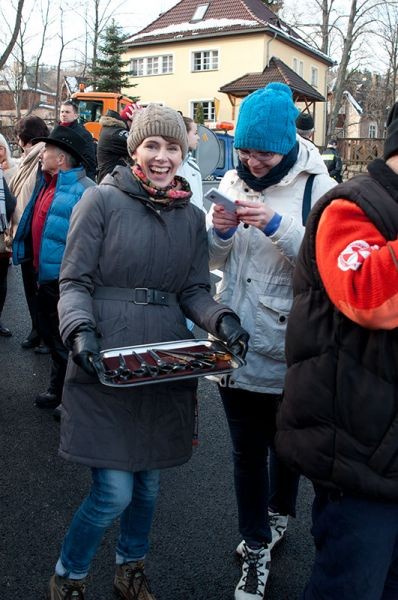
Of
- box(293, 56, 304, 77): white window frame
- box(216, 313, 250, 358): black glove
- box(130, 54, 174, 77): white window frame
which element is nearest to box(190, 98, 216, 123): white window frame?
box(130, 54, 174, 77): white window frame

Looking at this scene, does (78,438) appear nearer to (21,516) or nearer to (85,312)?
(85,312)

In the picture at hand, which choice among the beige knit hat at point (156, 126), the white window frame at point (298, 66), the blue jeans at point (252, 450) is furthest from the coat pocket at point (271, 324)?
the white window frame at point (298, 66)

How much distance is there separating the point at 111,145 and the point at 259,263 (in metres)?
2.62

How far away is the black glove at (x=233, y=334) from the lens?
2.15 meters

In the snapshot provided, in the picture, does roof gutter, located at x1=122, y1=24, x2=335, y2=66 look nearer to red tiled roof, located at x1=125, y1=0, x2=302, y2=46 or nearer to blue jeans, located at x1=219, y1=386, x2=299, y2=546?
red tiled roof, located at x1=125, y1=0, x2=302, y2=46

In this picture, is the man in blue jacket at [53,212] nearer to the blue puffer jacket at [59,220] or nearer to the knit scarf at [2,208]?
the blue puffer jacket at [59,220]

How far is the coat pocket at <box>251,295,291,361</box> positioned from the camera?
8.02 ft

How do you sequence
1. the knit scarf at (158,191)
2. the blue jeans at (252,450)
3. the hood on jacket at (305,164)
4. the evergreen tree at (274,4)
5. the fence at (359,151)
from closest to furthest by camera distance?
the knit scarf at (158,191) → the hood on jacket at (305,164) → the blue jeans at (252,450) → the fence at (359,151) → the evergreen tree at (274,4)

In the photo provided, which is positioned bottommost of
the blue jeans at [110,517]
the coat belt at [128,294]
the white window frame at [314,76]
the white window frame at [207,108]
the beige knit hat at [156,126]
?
the blue jeans at [110,517]

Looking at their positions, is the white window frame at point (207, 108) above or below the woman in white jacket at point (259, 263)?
above

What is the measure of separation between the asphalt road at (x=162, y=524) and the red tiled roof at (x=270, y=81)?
95.8 feet

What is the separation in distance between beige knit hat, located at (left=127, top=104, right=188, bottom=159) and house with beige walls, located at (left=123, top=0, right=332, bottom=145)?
32347 millimetres

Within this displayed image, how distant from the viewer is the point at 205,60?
36719mm

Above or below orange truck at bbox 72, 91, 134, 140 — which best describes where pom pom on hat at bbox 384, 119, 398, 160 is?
below
